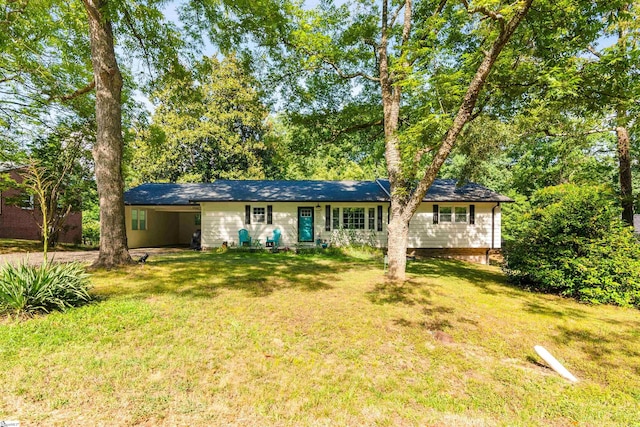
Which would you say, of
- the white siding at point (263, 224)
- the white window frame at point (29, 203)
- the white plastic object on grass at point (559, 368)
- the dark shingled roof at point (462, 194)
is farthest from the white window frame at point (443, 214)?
the white window frame at point (29, 203)

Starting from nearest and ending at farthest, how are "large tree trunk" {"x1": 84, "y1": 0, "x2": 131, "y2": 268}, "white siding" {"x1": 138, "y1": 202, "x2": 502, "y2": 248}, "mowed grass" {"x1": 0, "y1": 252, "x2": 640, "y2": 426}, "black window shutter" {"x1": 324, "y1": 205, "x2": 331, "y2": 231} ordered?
"mowed grass" {"x1": 0, "y1": 252, "x2": 640, "y2": 426}
"large tree trunk" {"x1": 84, "y1": 0, "x2": 131, "y2": 268}
"white siding" {"x1": 138, "y1": 202, "x2": 502, "y2": 248}
"black window shutter" {"x1": 324, "y1": 205, "x2": 331, "y2": 231}

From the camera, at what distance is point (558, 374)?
3.83m

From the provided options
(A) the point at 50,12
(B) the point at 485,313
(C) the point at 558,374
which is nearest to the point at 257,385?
(C) the point at 558,374

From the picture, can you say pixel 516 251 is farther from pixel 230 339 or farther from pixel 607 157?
pixel 607 157

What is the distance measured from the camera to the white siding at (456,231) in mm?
15547

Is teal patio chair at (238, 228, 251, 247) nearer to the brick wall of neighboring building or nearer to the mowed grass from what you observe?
the mowed grass

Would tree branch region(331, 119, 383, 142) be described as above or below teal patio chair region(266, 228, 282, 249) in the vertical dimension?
above

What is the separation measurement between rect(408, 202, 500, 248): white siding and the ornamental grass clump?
13.9m

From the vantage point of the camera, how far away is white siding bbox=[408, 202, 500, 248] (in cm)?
1555

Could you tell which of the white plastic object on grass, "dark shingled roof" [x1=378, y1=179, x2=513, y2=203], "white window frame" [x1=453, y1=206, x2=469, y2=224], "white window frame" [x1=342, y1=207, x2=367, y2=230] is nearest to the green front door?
"white window frame" [x1=342, y1=207, x2=367, y2=230]

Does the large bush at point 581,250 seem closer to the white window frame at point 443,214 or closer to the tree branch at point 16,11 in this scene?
the white window frame at point 443,214

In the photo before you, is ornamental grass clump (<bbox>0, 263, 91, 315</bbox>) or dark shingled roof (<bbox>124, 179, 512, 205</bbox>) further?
dark shingled roof (<bbox>124, 179, 512, 205</bbox>)

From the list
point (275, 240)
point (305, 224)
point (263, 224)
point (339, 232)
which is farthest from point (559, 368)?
point (263, 224)

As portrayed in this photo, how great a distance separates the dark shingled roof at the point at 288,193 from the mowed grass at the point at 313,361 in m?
9.04
